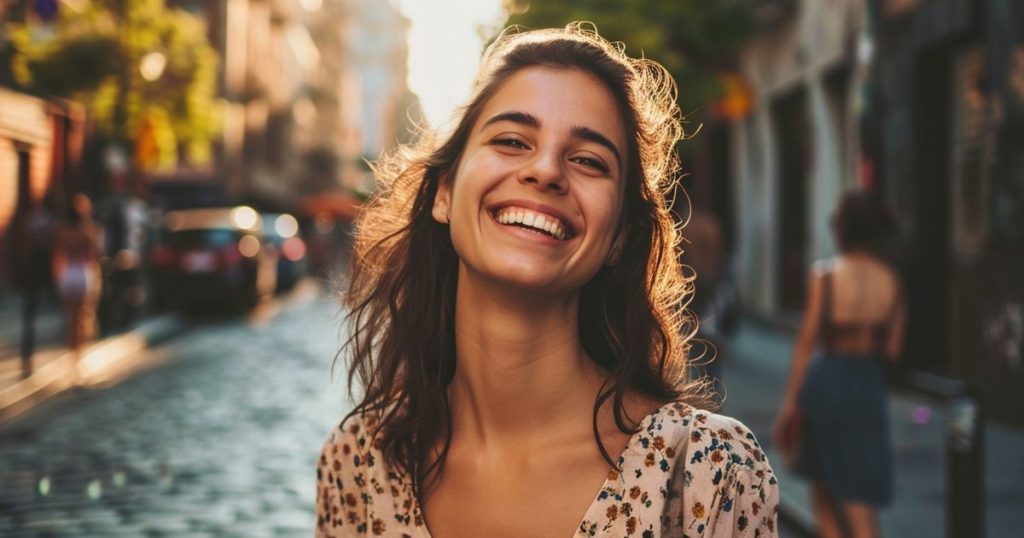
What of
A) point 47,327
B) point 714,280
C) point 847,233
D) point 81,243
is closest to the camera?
point 847,233

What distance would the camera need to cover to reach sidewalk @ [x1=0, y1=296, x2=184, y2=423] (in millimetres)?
12266

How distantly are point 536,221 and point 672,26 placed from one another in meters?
18.0

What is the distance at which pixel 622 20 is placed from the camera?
1692 centimetres

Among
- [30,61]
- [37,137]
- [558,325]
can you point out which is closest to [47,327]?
[30,61]

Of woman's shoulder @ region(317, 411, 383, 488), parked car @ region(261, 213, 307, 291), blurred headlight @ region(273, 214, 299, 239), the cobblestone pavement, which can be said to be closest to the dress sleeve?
woman's shoulder @ region(317, 411, 383, 488)

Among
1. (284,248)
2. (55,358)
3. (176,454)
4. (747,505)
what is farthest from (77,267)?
(284,248)

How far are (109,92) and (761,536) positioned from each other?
24084 mm

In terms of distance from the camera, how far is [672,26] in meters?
19.6

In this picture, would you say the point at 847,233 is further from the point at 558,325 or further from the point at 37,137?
the point at 37,137

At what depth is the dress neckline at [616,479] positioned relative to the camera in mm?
1980

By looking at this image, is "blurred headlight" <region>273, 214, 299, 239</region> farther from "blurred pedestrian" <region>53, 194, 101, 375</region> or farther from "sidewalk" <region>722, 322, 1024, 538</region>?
"sidewalk" <region>722, 322, 1024, 538</region>

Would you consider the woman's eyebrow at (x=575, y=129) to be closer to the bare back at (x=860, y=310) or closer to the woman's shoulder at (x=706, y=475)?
the woman's shoulder at (x=706, y=475)

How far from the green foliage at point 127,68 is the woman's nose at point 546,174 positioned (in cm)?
1890

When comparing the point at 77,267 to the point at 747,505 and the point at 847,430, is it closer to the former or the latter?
the point at 847,430
